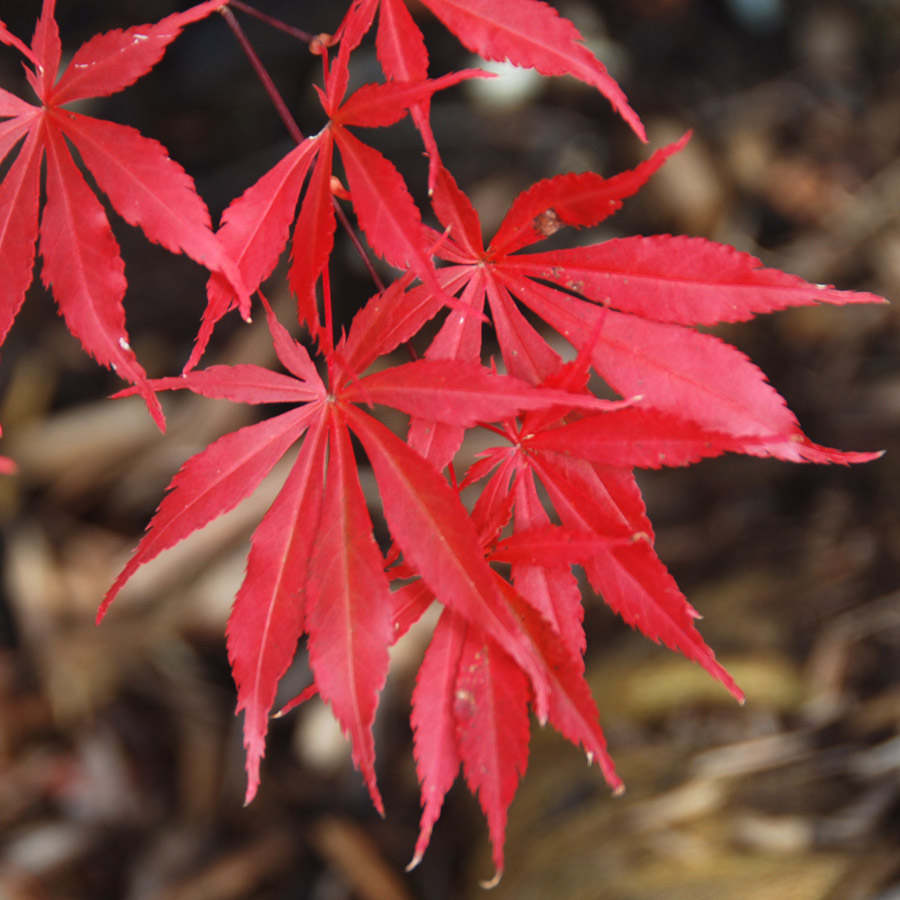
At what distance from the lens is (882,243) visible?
201cm

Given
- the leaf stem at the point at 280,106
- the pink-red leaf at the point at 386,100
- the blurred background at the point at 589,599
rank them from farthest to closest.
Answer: the blurred background at the point at 589,599 → the leaf stem at the point at 280,106 → the pink-red leaf at the point at 386,100

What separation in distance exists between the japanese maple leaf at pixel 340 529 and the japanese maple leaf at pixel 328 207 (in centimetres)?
5

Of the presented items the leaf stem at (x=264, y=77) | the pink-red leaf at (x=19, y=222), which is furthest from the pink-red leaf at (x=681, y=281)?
the pink-red leaf at (x=19, y=222)

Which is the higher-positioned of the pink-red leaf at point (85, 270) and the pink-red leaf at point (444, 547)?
the pink-red leaf at point (85, 270)

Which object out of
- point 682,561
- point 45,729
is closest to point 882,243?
point 682,561

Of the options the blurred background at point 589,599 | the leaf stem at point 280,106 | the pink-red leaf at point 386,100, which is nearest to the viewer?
the pink-red leaf at point 386,100

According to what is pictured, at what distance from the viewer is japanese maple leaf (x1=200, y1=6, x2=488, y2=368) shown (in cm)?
51

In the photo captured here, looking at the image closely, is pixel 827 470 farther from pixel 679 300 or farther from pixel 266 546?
pixel 266 546

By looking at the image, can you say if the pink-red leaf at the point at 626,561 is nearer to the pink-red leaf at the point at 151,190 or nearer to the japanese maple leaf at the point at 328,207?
the japanese maple leaf at the point at 328,207

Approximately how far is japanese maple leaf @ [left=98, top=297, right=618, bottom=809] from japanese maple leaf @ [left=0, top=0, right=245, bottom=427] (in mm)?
66

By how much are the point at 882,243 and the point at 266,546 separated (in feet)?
6.47

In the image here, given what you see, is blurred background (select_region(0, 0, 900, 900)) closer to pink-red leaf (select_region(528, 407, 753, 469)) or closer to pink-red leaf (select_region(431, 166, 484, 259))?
pink-red leaf (select_region(528, 407, 753, 469))

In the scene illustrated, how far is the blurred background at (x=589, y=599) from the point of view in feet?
4.38

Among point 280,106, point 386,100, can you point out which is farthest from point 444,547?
point 280,106
